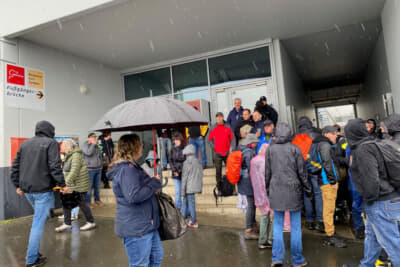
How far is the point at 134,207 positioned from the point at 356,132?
8.03 feet

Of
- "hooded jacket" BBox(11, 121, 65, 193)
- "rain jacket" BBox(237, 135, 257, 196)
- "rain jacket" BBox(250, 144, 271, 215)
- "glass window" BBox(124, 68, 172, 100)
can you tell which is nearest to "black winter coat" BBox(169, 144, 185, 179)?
"rain jacket" BBox(237, 135, 257, 196)

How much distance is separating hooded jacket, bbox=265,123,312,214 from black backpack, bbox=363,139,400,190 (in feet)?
3.18

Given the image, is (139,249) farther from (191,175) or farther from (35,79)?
(35,79)

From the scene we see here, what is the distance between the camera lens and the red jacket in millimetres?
6707

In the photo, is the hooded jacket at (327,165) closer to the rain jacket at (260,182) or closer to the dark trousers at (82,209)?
the rain jacket at (260,182)

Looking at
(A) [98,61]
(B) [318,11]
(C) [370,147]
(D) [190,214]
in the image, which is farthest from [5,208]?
(B) [318,11]

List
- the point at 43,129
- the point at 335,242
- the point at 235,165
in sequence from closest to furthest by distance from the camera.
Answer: the point at 43,129
the point at 335,242
the point at 235,165

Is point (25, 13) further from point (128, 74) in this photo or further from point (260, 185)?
point (260, 185)

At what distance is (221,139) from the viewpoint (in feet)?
22.1

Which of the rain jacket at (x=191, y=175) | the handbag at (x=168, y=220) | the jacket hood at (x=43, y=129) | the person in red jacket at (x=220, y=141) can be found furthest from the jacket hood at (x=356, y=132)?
the jacket hood at (x=43, y=129)

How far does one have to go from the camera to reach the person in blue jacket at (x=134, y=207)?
7.97ft

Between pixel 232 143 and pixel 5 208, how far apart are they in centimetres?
592

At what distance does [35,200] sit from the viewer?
3.91 metres

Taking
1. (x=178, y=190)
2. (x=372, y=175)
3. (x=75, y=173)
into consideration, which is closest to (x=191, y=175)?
(x=178, y=190)
